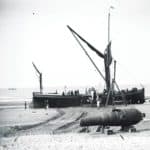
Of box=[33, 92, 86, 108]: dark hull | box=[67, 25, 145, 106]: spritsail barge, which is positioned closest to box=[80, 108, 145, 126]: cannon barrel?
box=[67, 25, 145, 106]: spritsail barge

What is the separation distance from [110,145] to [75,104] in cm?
2231

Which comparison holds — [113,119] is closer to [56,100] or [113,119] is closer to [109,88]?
[109,88]

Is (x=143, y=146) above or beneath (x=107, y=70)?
beneath

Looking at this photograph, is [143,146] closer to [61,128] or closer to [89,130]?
[89,130]

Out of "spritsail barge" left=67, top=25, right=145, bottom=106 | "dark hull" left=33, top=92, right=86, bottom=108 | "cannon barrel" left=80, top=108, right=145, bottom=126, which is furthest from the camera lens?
"dark hull" left=33, top=92, right=86, bottom=108

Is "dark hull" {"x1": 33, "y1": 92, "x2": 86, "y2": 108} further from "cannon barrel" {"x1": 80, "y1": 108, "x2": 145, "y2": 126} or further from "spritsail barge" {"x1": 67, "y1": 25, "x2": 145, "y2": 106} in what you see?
"cannon barrel" {"x1": 80, "y1": 108, "x2": 145, "y2": 126}

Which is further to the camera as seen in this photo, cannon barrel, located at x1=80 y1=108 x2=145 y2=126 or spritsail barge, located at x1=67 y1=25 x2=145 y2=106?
spritsail barge, located at x1=67 y1=25 x2=145 y2=106

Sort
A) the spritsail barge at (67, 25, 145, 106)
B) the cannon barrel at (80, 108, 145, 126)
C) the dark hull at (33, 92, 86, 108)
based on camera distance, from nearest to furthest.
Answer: the cannon barrel at (80, 108, 145, 126)
the spritsail barge at (67, 25, 145, 106)
the dark hull at (33, 92, 86, 108)

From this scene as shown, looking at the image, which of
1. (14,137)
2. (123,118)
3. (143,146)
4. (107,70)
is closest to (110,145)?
(143,146)

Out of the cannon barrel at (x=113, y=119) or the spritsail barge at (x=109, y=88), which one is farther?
the spritsail barge at (x=109, y=88)

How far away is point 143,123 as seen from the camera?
20.4 metres

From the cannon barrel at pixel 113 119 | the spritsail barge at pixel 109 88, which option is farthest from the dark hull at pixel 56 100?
the cannon barrel at pixel 113 119

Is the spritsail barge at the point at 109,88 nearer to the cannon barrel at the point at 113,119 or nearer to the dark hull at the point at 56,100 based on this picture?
the dark hull at the point at 56,100

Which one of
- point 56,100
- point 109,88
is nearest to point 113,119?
point 109,88
